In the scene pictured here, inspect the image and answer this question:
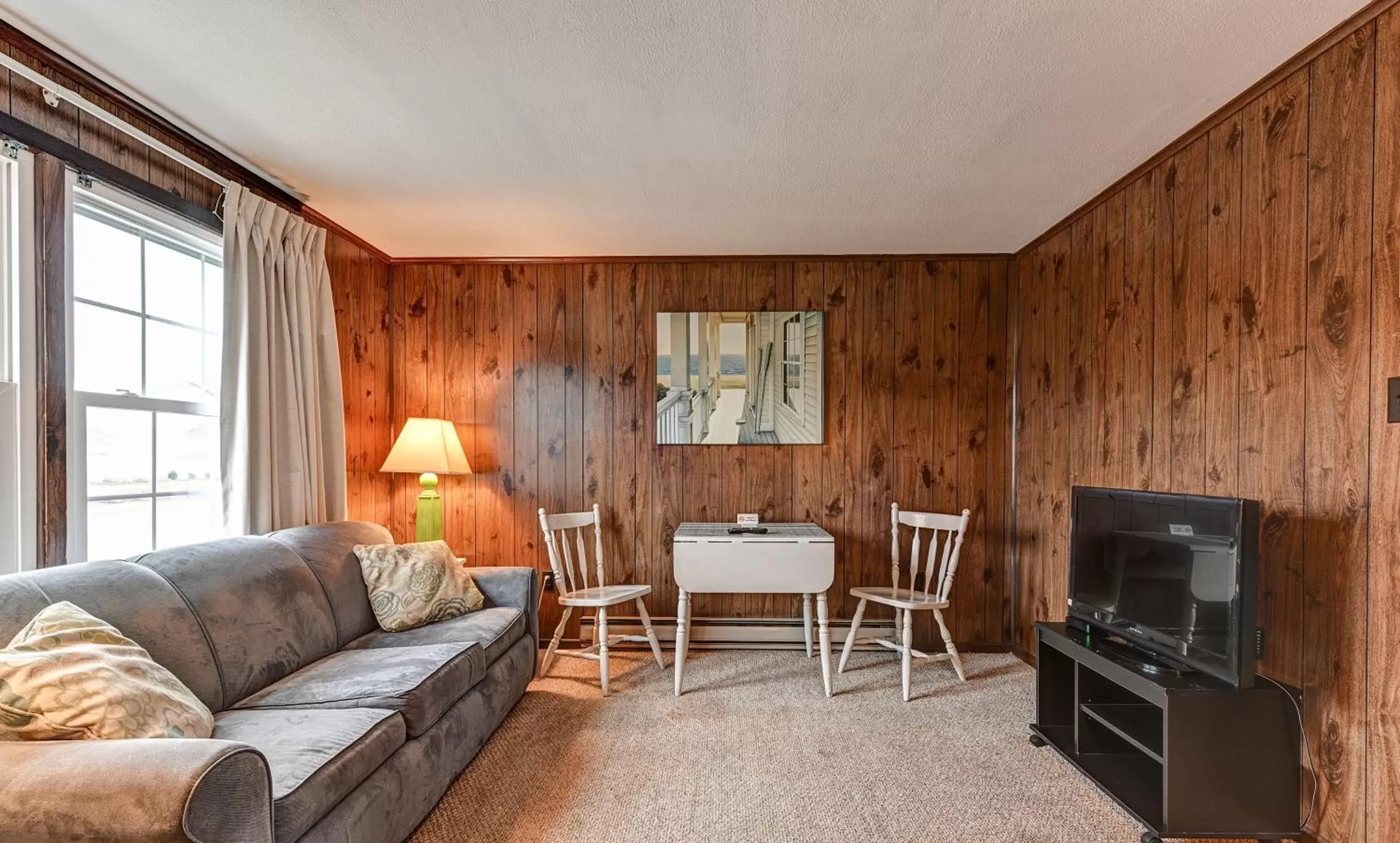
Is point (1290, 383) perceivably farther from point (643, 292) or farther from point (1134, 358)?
point (643, 292)

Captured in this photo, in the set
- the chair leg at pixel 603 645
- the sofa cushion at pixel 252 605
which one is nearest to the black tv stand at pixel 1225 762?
the chair leg at pixel 603 645

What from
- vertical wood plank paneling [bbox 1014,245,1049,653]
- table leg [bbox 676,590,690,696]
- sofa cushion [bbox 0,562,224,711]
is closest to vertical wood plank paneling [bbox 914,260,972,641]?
vertical wood plank paneling [bbox 1014,245,1049,653]

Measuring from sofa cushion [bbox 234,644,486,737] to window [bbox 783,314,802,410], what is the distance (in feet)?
6.58

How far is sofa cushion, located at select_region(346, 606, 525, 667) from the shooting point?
7.51ft

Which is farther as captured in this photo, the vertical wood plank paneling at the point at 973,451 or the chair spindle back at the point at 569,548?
the vertical wood plank paneling at the point at 973,451

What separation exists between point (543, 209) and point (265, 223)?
3.42ft

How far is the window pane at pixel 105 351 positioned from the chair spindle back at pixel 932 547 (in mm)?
3097

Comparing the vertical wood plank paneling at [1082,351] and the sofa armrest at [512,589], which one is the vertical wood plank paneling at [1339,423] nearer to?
the vertical wood plank paneling at [1082,351]

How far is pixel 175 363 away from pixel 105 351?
0.89 ft

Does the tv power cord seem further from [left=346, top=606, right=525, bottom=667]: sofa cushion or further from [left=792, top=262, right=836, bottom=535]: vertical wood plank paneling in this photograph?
[left=346, top=606, right=525, bottom=667]: sofa cushion

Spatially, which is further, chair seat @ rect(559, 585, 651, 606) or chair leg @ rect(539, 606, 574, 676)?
chair leg @ rect(539, 606, 574, 676)

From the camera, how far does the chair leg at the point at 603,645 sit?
9.29ft

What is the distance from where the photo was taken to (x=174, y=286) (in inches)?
89.1

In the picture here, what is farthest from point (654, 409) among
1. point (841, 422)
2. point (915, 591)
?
point (915, 591)
